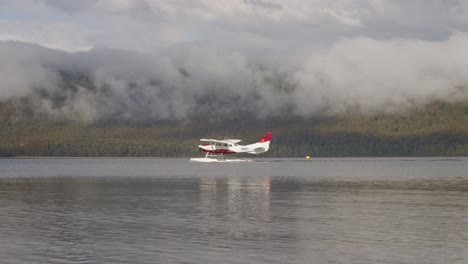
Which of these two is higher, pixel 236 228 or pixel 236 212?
pixel 236 212

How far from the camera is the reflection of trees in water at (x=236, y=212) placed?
149 ft

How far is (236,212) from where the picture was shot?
5797cm

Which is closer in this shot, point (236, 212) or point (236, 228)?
point (236, 228)

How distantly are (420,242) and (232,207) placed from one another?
24.3m

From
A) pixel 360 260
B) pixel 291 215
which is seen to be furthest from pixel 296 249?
pixel 291 215

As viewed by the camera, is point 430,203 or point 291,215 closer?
point 291,215

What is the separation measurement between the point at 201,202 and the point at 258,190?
19.7 meters

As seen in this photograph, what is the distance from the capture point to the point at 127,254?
36.9 m

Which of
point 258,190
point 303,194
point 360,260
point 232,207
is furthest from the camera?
point 258,190

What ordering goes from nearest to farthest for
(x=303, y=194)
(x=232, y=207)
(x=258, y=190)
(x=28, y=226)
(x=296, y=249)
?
(x=296, y=249), (x=28, y=226), (x=232, y=207), (x=303, y=194), (x=258, y=190)

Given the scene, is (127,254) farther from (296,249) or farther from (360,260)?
(360,260)

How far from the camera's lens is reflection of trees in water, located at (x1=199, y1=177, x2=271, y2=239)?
45.5 meters

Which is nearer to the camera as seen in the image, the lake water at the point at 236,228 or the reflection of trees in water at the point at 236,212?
the lake water at the point at 236,228

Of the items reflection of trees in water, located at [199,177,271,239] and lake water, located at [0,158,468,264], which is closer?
lake water, located at [0,158,468,264]
